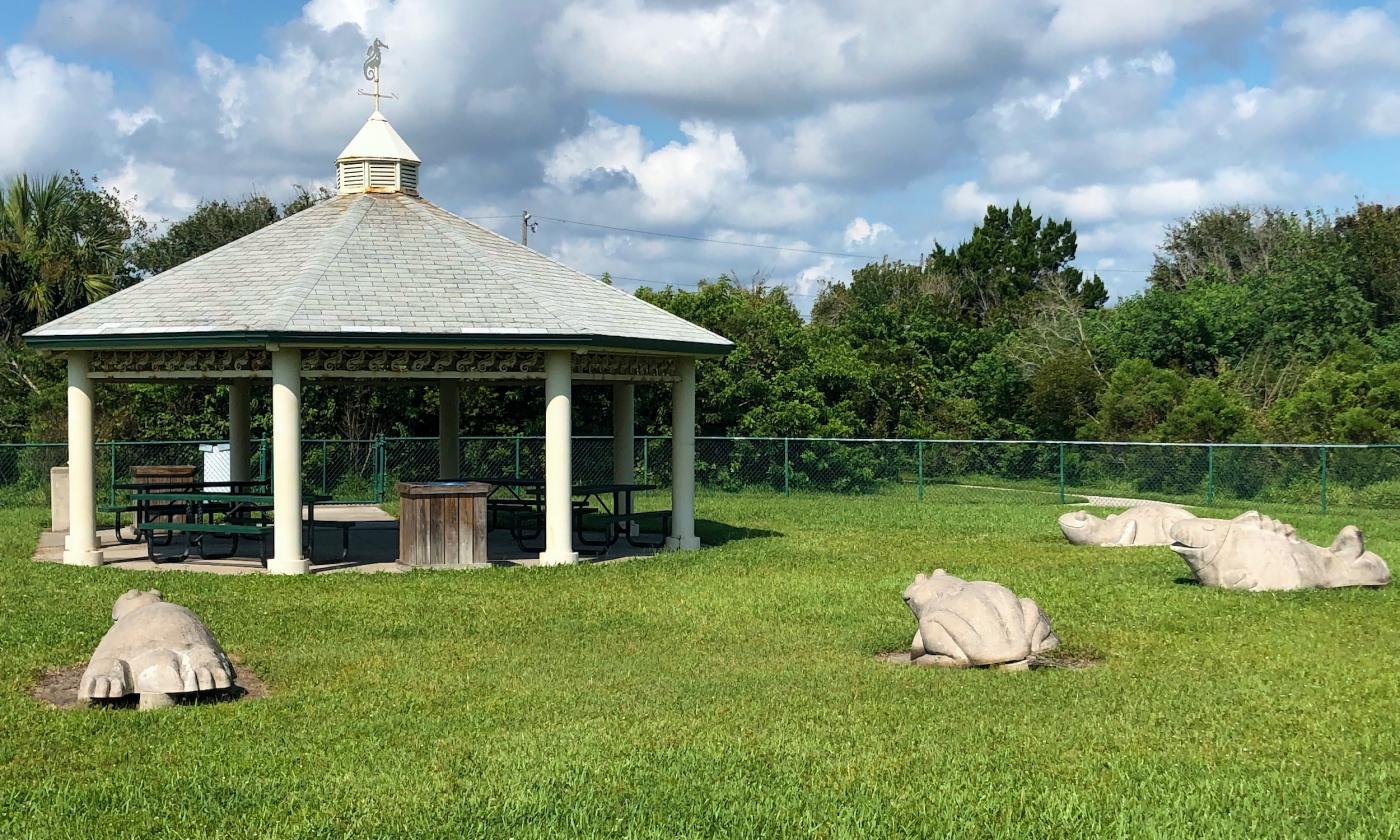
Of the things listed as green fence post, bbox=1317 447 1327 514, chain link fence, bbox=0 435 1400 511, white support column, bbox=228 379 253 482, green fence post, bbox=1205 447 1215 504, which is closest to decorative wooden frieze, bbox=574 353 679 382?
white support column, bbox=228 379 253 482

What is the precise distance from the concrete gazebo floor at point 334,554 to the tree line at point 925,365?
7.92 meters

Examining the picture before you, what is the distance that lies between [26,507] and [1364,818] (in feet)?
80.1

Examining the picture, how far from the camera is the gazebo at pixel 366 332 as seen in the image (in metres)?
16.1

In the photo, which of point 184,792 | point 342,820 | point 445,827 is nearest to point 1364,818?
point 445,827

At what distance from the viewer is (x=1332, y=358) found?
34156 millimetres

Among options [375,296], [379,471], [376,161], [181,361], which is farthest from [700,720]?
[379,471]

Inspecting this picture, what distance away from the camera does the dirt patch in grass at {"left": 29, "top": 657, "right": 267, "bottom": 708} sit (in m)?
9.28

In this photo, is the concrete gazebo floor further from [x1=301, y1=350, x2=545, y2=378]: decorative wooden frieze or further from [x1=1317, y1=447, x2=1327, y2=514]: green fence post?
[x1=1317, y1=447, x2=1327, y2=514]: green fence post

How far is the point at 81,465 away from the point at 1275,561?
1388 cm

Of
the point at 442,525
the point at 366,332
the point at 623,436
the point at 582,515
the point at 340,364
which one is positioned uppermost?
the point at 366,332

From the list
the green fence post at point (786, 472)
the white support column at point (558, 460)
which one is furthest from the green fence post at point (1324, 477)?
the white support column at point (558, 460)

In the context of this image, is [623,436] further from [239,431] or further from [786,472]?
[786,472]

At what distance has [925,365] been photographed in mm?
37969

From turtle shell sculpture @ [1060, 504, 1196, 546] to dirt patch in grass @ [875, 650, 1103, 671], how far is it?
9002mm
